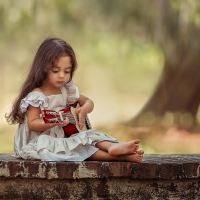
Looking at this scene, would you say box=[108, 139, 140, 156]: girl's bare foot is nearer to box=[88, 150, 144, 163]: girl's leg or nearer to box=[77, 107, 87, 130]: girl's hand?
box=[88, 150, 144, 163]: girl's leg

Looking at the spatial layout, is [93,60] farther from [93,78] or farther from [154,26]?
[154,26]

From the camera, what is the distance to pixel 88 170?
11.8ft

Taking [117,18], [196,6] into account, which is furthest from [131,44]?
[196,6]

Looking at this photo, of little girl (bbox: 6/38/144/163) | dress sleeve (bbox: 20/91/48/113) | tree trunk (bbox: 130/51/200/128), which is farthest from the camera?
tree trunk (bbox: 130/51/200/128)

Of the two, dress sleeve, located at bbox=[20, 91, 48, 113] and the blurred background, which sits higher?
the blurred background

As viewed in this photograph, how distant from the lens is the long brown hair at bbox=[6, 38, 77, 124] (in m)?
3.88

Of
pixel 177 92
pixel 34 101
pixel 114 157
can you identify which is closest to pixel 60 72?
pixel 34 101

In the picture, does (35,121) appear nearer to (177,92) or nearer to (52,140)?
(52,140)

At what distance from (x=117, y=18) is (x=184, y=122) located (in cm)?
211

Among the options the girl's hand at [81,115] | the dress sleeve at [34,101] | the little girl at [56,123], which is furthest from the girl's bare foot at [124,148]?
the dress sleeve at [34,101]

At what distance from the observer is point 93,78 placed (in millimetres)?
11953

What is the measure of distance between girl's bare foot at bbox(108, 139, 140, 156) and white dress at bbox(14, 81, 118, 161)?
0.15m

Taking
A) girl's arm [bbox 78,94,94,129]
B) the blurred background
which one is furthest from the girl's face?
the blurred background

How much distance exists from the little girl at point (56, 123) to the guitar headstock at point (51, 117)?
29mm
